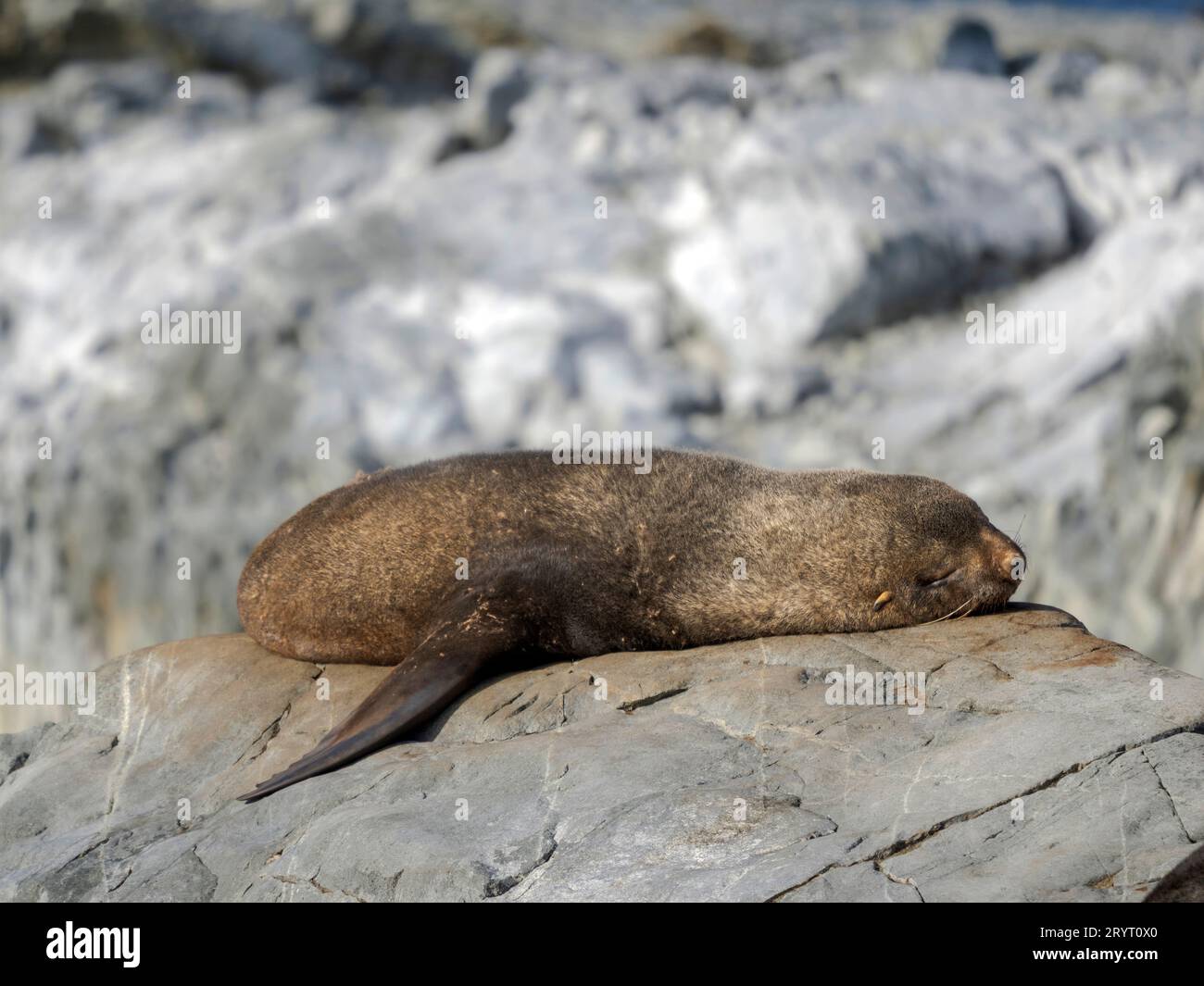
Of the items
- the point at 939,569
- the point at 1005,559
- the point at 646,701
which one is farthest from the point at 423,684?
the point at 1005,559

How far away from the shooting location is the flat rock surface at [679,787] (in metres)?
4.58

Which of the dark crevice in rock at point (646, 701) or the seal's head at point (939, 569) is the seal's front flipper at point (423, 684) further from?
the seal's head at point (939, 569)

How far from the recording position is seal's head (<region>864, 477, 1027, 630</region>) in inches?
273

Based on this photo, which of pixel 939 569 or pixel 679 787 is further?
pixel 939 569

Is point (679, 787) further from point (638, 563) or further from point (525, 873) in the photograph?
point (638, 563)

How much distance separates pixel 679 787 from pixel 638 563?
182cm

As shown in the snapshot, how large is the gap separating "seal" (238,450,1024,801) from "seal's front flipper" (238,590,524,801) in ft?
0.05

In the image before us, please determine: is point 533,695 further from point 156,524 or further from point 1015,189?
point 1015,189

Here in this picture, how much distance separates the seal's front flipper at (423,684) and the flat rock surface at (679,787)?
103mm

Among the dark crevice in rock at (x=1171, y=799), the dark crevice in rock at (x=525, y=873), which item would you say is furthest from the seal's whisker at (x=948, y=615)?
the dark crevice in rock at (x=525, y=873)

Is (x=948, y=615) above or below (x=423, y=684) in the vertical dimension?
above

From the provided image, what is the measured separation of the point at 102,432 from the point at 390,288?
3.95 meters

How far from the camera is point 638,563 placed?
6934 millimetres

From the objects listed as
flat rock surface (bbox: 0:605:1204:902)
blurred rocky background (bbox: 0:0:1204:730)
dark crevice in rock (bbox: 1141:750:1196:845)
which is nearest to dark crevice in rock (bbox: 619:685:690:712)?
flat rock surface (bbox: 0:605:1204:902)
